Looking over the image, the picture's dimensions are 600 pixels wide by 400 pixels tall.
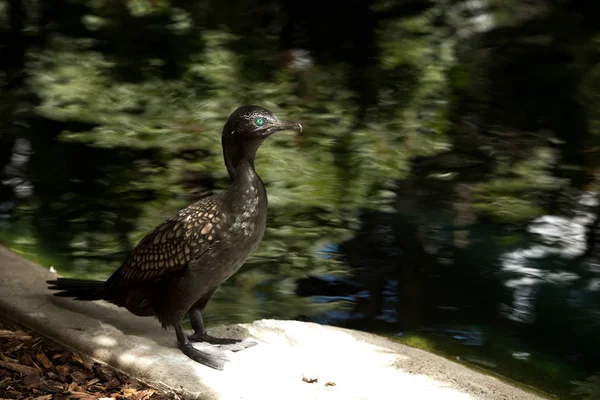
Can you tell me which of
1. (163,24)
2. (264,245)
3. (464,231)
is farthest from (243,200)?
(163,24)

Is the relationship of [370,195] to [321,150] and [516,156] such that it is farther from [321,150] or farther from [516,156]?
[516,156]

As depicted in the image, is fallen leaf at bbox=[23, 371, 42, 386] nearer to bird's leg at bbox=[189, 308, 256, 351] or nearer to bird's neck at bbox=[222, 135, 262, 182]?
bird's leg at bbox=[189, 308, 256, 351]

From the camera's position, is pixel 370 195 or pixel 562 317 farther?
pixel 370 195

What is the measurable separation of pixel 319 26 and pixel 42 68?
2.68 meters

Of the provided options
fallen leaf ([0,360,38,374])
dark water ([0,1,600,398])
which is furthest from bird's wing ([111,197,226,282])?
dark water ([0,1,600,398])

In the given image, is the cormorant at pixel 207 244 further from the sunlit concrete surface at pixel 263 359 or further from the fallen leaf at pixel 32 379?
the fallen leaf at pixel 32 379

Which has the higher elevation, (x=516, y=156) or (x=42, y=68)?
(x=42, y=68)

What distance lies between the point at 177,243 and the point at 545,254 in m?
2.89

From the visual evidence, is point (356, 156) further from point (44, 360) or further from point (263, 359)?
point (44, 360)

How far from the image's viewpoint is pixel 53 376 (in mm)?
3195

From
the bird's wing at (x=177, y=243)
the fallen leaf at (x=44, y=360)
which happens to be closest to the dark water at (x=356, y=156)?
the bird's wing at (x=177, y=243)

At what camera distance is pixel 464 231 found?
5605 millimetres

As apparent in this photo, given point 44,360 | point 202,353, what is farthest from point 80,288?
point 202,353

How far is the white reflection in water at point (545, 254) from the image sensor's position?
16.1 feet
